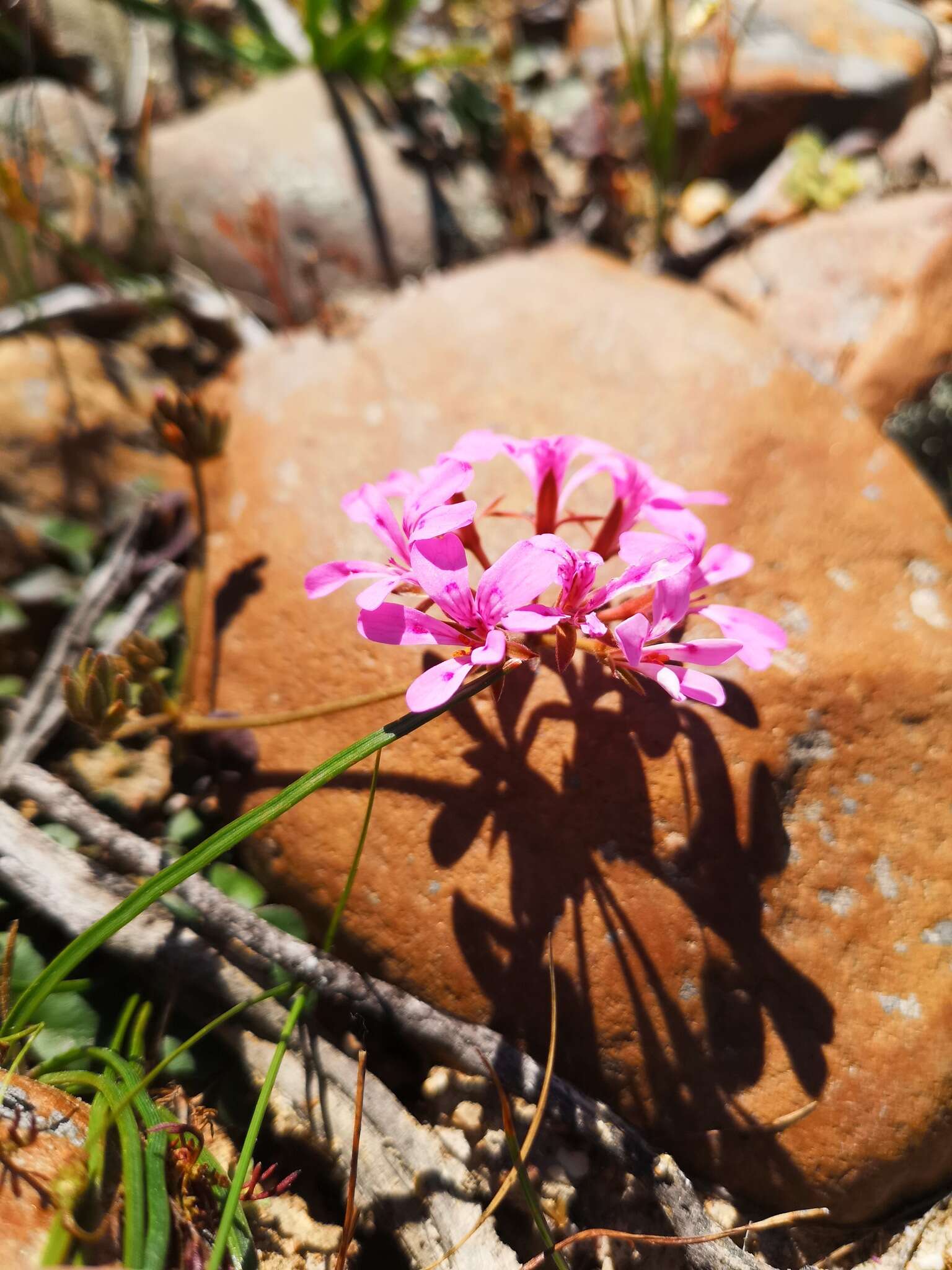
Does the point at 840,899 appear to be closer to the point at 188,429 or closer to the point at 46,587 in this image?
the point at 188,429

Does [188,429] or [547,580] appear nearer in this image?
[547,580]

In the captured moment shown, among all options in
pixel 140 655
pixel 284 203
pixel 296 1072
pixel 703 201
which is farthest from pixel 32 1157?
pixel 703 201

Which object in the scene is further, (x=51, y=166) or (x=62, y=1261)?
(x=51, y=166)

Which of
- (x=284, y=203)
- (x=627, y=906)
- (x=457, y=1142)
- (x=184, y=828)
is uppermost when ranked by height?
(x=284, y=203)

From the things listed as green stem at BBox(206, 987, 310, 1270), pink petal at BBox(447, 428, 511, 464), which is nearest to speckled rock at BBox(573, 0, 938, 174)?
pink petal at BBox(447, 428, 511, 464)

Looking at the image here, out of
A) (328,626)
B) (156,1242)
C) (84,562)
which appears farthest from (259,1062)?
(84,562)

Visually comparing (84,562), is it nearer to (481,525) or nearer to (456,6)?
(481,525)

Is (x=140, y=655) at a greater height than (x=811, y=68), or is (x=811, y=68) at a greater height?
(x=811, y=68)
